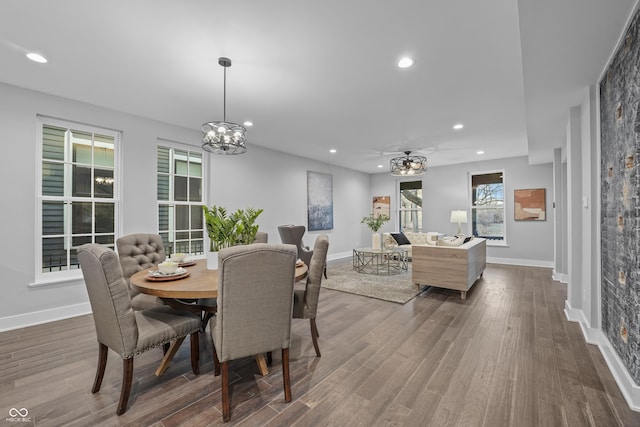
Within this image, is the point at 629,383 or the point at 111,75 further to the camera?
the point at 111,75

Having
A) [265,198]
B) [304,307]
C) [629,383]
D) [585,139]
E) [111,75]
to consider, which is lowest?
[629,383]

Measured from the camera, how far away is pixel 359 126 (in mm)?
4461

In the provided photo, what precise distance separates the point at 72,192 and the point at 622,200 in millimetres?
5609

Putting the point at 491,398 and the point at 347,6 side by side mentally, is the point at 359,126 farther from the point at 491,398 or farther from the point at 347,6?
the point at 491,398

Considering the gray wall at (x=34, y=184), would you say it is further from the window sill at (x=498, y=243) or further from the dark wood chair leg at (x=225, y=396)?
the window sill at (x=498, y=243)

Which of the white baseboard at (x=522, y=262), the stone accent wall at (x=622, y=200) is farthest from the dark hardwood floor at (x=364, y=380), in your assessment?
the white baseboard at (x=522, y=262)

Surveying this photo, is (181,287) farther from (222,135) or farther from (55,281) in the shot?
(55,281)

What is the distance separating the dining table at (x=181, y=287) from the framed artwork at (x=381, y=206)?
22.2 ft

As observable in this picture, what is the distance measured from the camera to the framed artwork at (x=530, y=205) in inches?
252

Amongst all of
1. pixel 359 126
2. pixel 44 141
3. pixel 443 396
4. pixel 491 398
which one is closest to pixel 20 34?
pixel 44 141

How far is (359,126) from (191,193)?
3061mm

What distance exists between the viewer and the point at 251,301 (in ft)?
5.35

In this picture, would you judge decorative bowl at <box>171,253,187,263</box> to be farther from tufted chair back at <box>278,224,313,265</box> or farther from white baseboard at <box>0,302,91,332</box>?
tufted chair back at <box>278,224,313,265</box>

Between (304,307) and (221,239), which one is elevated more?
(221,239)
